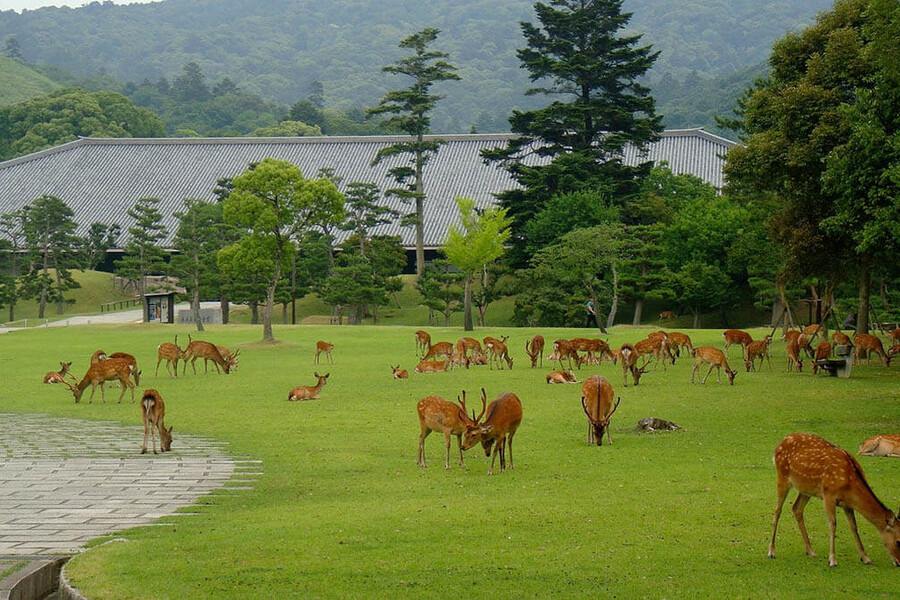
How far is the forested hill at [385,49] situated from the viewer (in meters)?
161

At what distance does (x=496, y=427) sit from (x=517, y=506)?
2178 millimetres

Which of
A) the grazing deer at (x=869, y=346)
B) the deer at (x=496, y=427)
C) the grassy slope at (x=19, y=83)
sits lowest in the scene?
the deer at (x=496, y=427)

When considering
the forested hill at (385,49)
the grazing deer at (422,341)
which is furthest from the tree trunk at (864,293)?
the forested hill at (385,49)

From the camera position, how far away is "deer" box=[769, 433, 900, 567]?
777cm

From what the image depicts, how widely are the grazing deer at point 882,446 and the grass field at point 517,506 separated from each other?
34 centimetres

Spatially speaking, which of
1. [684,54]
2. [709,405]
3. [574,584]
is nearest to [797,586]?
[574,584]

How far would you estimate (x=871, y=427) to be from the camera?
15.5 metres

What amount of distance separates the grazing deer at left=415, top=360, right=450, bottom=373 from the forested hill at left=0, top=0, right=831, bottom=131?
11887 centimetres

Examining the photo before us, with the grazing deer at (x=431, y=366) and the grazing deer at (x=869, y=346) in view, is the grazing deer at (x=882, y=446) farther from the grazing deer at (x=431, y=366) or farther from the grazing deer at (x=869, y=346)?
the grazing deer at (x=431, y=366)

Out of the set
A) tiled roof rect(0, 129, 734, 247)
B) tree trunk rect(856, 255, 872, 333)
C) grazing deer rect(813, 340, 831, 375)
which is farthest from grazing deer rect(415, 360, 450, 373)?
tiled roof rect(0, 129, 734, 247)

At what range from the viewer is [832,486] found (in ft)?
25.8

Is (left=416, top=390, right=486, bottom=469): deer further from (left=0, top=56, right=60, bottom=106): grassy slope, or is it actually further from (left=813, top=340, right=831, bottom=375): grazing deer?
(left=0, top=56, right=60, bottom=106): grassy slope

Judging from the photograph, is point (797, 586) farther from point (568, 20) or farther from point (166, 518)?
point (568, 20)

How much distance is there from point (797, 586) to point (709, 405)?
1121 centimetres
